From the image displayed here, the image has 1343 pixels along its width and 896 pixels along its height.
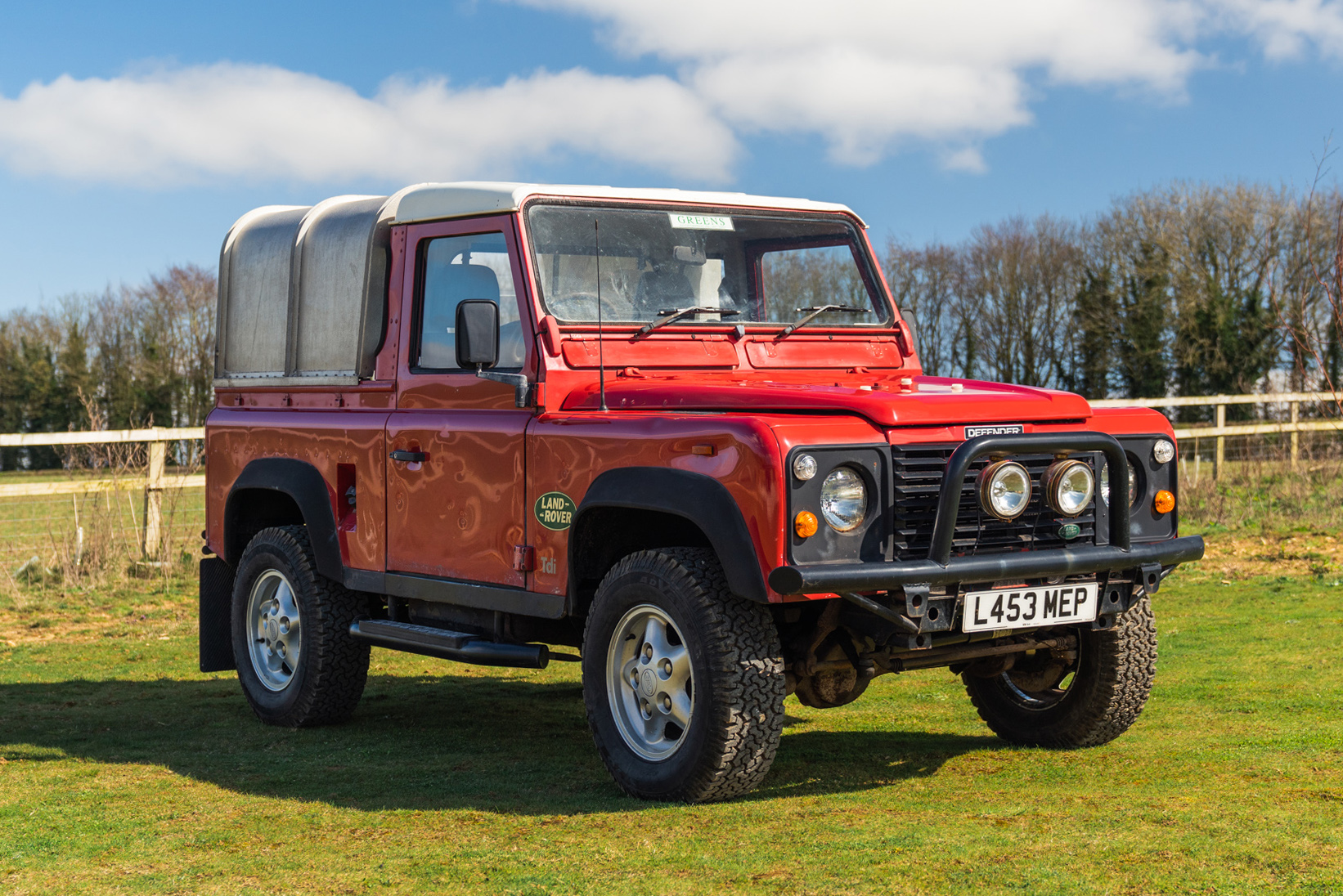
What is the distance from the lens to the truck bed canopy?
6520 mm

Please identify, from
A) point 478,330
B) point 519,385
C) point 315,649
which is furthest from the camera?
point 315,649

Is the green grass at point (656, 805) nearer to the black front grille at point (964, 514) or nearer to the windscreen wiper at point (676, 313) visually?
the black front grille at point (964, 514)

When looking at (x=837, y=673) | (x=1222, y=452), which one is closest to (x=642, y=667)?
(x=837, y=673)

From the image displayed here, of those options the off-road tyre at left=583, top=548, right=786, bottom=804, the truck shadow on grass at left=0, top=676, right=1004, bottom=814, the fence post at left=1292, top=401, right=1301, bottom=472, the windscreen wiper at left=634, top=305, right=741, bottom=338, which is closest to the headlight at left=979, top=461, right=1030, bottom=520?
the off-road tyre at left=583, top=548, right=786, bottom=804

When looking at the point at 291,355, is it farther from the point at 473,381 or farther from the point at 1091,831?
the point at 1091,831

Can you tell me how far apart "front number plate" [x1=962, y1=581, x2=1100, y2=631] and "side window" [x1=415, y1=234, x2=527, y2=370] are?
2266mm

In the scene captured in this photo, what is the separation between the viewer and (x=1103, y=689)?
5977 millimetres

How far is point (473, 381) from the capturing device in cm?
622

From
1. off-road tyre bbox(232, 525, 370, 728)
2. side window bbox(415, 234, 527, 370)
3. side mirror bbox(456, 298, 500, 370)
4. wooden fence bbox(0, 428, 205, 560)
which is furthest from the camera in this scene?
wooden fence bbox(0, 428, 205, 560)

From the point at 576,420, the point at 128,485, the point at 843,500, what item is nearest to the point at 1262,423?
the point at 128,485

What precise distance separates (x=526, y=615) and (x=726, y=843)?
1821 mm

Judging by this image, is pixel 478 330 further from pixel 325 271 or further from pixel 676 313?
pixel 325 271

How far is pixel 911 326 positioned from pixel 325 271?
3.13 meters

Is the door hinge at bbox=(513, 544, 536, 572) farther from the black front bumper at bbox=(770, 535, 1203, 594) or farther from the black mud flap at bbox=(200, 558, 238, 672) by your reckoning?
the black mud flap at bbox=(200, 558, 238, 672)
